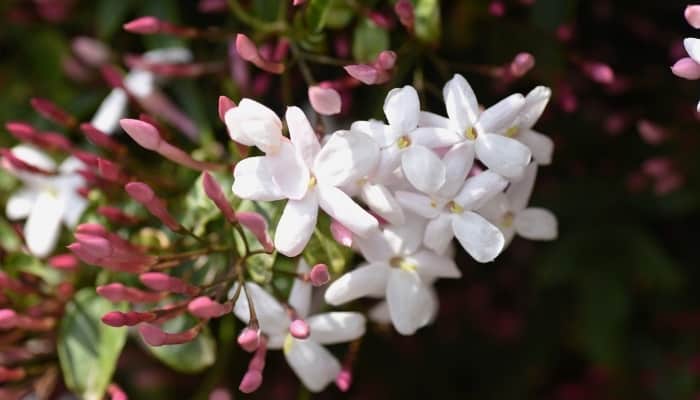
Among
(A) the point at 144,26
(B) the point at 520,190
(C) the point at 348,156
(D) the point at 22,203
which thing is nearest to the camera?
(C) the point at 348,156

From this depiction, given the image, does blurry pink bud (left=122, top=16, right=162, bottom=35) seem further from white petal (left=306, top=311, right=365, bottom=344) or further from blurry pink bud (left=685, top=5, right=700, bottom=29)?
blurry pink bud (left=685, top=5, right=700, bottom=29)

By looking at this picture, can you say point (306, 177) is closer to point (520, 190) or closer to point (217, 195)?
point (217, 195)

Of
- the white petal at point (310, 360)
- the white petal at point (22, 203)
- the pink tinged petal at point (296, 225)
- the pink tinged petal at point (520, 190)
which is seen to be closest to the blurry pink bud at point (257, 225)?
the pink tinged petal at point (296, 225)

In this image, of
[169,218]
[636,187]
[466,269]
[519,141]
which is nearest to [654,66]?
[636,187]

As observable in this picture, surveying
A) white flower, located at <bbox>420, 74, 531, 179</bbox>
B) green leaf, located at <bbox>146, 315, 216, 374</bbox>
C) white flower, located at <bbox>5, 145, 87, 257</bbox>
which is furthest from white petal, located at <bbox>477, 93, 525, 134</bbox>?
white flower, located at <bbox>5, 145, 87, 257</bbox>

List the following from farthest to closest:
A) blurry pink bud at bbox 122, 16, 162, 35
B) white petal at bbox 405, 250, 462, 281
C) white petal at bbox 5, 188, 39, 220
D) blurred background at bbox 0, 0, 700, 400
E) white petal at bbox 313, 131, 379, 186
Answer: blurred background at bbox 0, 0, 700, 400 < white petal at bbox 5, 188, 39, 220 < blurry pink bud at bbox 122, 16, 162, 35 < white petal at bbox 405, 250, 462, 281 < white petal at bbox 313, 131, 379, 186

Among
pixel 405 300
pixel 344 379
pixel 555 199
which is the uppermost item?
pixel 405 300

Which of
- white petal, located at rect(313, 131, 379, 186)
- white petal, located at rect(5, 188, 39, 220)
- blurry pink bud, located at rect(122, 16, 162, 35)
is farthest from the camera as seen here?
white petal, located at rect(5, 188, 39, 220)

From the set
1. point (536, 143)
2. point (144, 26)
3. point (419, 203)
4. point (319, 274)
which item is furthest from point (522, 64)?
point (144, 26)
